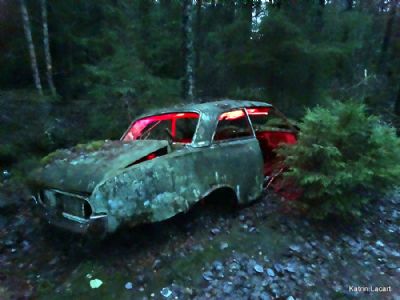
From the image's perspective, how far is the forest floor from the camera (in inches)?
142

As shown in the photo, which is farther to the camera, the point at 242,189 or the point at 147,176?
the point at 242,189

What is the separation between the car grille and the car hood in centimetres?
9

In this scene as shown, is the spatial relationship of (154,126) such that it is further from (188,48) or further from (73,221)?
(188,48)

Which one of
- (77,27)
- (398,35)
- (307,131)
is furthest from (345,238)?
(398,35)

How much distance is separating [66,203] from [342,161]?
362cm

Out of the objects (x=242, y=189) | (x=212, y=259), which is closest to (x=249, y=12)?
(x=242, y=189)

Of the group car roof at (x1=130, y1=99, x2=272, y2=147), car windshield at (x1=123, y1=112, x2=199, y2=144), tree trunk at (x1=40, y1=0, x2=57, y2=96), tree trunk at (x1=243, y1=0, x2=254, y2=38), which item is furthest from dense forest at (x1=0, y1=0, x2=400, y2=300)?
tree trunk at (x1=40, y1=0, x2=57, y2=96)

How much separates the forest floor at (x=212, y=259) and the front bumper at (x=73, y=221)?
586mm

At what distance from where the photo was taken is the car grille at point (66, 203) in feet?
11.6

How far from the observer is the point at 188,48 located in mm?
8258

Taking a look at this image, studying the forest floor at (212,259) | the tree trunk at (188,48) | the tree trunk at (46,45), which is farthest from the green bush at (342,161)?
the tree trunk at (46,45)

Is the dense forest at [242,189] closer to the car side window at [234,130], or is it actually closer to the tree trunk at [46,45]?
the car side window at [234,130]

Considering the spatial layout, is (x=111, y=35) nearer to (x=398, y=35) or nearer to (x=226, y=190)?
(x=226, y=190)

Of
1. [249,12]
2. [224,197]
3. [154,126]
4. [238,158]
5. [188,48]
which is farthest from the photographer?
[249,12]
